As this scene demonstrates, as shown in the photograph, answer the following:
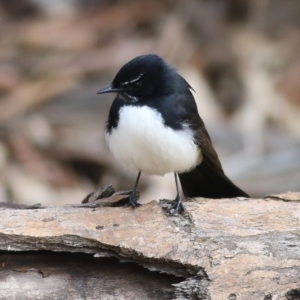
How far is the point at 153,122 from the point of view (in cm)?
411

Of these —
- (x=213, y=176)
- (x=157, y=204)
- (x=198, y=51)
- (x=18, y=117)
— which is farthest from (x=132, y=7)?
(x=157, y=204)

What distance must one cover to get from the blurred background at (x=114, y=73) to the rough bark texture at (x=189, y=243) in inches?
92.4

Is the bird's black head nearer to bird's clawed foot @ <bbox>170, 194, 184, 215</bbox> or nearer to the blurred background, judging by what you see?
bird's clawed foot @ <bbox>170, 194, 184, 215</bbox>

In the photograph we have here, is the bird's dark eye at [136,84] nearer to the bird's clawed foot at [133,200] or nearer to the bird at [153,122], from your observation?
the bird at [153,122]

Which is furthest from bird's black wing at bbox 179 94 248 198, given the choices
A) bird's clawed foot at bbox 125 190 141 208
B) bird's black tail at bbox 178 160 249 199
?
bird's clawed foot at bbox 125 190 141 208

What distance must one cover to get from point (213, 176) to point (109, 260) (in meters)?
1.23

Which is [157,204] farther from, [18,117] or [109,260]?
[18,117]

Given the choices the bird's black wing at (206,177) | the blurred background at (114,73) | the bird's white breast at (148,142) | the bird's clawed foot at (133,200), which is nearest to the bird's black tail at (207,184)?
the bird's black wing at (206,177)

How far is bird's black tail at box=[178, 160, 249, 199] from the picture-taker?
4770 millimetres

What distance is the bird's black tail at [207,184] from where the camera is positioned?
15.6 feet

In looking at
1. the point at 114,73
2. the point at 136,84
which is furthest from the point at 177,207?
the point at 114,73

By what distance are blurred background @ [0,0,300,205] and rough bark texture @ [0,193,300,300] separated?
235 centimetres

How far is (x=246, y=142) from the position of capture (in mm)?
7172

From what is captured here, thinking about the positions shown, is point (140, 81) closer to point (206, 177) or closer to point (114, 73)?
point (206, 177)
